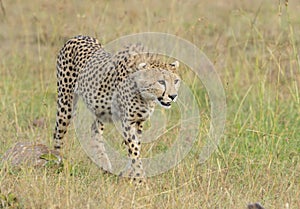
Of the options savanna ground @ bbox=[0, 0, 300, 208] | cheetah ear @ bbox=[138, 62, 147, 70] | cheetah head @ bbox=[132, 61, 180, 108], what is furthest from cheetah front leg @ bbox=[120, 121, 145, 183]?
cheetah ear @ bbox=[138, 62, 147, 70]

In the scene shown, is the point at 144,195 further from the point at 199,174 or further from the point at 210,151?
the point at 210,151

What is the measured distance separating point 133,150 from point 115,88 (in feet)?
1.53

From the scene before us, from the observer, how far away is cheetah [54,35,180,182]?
493 centimetres

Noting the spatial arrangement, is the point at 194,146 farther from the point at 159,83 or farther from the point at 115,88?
the point at 159,83

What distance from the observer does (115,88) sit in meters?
5.39

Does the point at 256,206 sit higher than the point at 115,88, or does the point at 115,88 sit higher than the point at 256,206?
the point at 115,88

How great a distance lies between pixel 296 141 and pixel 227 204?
4.40 ft

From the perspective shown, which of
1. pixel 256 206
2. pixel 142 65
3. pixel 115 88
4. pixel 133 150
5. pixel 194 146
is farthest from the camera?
pixel 194 146

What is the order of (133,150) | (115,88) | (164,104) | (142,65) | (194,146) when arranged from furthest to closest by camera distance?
(194,146), (115,88), (133,150), (142,65), (164,104)

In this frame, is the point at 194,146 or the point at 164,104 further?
the point at 194,146

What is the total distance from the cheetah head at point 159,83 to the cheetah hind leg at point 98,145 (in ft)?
2.44

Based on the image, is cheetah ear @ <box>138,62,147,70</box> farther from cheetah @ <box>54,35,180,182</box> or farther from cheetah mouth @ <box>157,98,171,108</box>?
cheetah mouth @ <box>157,98,171,108</box>

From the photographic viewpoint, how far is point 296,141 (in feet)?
19.0

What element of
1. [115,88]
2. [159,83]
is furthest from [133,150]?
[159,83]
